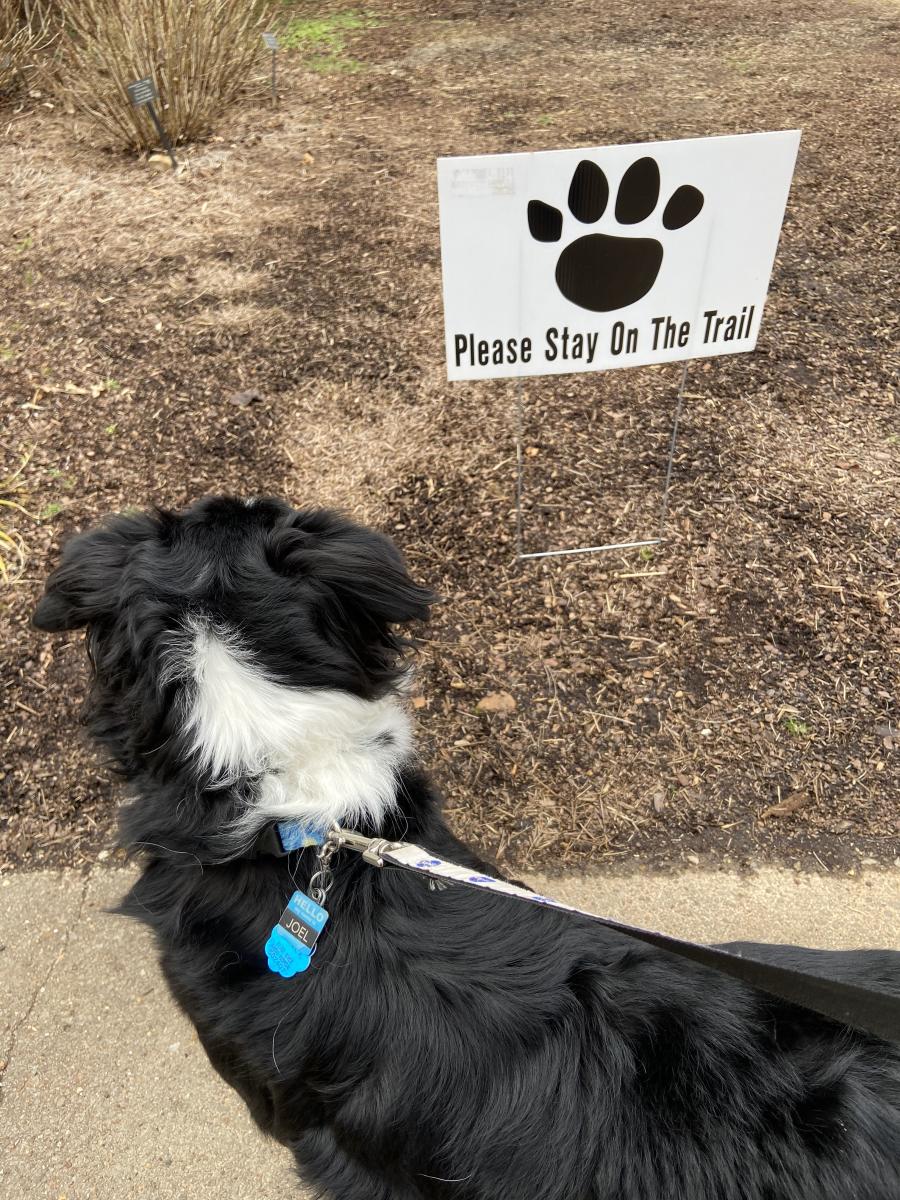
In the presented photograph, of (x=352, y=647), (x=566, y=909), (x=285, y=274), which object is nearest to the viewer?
(x=566, y=909)

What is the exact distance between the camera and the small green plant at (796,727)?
9.34ft

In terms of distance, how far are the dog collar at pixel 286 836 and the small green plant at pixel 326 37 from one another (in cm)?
752

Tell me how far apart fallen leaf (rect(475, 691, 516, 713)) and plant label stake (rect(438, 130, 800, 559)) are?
46.4 inches

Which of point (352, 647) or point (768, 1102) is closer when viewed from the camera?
point (768, 1102)

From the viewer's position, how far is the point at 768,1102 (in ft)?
4.20

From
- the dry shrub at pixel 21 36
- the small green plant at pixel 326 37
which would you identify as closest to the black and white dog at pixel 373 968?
the dry shrub at pixel 21 36

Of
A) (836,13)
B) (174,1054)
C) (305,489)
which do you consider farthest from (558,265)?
(836,13)

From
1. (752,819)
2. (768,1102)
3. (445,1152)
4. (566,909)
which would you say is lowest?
(752,819)

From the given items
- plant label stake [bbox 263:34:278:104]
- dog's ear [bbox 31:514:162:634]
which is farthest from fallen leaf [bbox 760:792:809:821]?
plant label stake [bbox 263:34:278:104]

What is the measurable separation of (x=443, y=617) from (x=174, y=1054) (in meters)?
1.72

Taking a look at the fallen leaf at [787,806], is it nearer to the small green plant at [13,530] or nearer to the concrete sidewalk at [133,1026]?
the concrete sidewalk at [133,1026]

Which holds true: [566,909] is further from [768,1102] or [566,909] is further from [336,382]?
[336,382]

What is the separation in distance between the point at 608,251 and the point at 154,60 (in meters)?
4.68

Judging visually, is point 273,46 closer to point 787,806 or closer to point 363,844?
point 787,806
